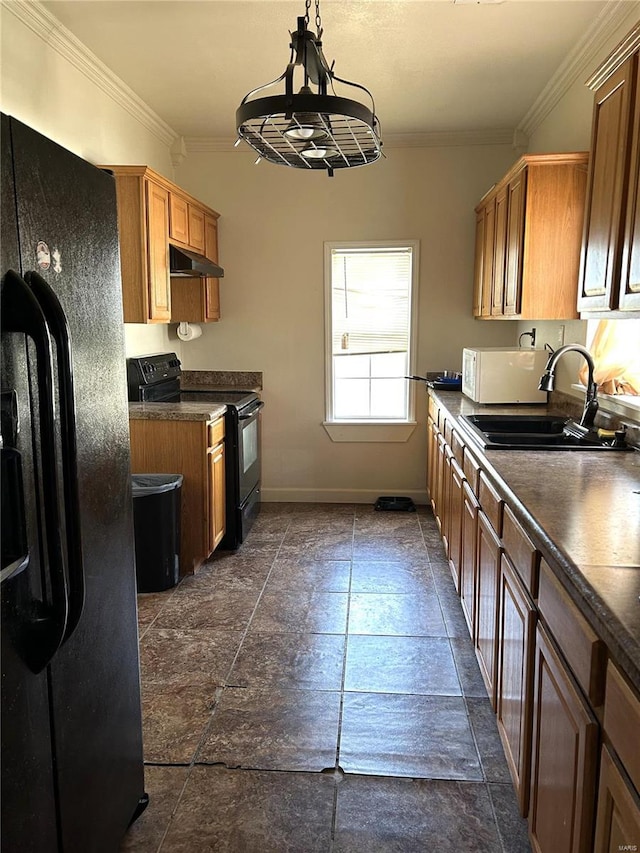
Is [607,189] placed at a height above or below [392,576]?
above

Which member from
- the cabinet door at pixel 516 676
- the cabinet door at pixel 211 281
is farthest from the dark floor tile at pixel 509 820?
the cabinet door at pixel 211 281

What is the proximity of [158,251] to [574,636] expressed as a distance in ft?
10.2

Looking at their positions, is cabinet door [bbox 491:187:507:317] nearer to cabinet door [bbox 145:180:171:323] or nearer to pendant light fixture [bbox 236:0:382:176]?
pendant light fixture [bbox 236:0:382:176]

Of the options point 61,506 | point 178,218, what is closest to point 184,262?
point 178,218

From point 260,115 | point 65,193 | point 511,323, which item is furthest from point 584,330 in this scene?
point 65,193

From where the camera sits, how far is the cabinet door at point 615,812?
97 centimetres

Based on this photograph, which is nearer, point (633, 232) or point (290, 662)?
point (633, 232)

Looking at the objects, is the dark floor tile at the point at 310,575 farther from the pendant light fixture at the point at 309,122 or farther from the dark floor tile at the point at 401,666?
the pendant light fixture at the point at 309,122

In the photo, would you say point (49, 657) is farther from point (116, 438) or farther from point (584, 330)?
point (584, 330)

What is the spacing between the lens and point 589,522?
1604mm

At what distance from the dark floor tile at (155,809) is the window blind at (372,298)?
3.49m

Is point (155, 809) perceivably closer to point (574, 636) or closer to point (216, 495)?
point (574, 636)

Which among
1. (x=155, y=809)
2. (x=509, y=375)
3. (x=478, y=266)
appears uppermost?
(x=478, y=266)

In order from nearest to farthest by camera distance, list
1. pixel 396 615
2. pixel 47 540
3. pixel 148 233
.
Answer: pixel 47 540 < pixel 396 615 < pixel 148 233
